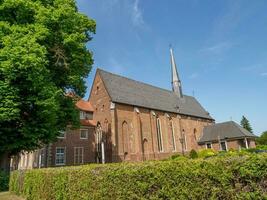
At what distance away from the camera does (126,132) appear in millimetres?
30281

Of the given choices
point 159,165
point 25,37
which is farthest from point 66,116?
point 159,165

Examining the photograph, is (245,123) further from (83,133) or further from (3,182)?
(3,182)

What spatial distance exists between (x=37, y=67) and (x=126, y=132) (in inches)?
743

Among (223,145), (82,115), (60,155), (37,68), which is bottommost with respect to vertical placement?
(60,155)

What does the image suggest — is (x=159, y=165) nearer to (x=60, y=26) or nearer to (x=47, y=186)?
(x=47, y=186)

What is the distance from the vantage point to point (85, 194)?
26.8 ft

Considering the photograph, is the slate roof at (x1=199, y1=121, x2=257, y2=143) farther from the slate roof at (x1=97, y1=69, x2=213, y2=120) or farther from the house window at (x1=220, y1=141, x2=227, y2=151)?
the slate roof at (x1=97, y1=69, x2=213, y2=120)

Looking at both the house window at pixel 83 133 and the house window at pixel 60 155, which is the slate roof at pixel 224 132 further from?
the house window at pixel 60 155

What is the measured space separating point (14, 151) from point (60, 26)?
1052 centimetres

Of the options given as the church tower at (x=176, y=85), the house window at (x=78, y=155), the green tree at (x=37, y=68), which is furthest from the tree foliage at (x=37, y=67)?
the church tower at (x=176, y=85)

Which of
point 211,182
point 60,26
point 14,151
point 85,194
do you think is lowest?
point 85,194

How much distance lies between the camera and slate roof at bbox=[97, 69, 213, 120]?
3275 cm

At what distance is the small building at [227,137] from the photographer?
125ft

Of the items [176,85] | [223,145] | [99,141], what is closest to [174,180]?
[99,141]
